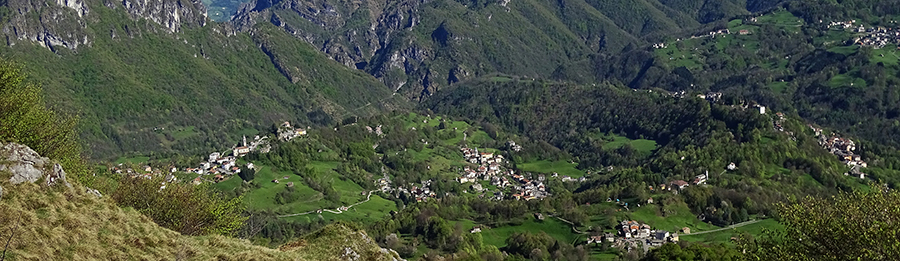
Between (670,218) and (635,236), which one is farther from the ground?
(670,218)

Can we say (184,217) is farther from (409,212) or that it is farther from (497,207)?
(497,207)

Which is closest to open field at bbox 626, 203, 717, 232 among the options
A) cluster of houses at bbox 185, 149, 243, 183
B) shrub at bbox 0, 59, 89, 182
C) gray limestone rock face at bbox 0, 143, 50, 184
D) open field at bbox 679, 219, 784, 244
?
open field at bbox 679, 219, 784, 244

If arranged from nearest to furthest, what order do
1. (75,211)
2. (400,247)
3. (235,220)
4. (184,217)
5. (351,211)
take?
1. (75,211)
2. (184,217)
3. (235,220)
4. (400,247)
5. (351,211)

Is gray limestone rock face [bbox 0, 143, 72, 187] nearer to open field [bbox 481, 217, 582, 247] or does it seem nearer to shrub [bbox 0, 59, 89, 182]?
shrub [bbox 0, 59, 89, 182]

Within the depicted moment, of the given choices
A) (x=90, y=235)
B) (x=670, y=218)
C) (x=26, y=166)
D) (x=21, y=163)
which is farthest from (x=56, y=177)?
(x=670, y=218)

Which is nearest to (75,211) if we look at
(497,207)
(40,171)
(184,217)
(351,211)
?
(40,171)

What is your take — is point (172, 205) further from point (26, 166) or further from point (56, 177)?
point (26, 166)

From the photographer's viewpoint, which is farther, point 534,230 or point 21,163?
point 534,230

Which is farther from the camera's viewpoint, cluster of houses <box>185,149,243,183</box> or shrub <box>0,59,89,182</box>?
cluster of houses <box>185,149,243,183</box>
